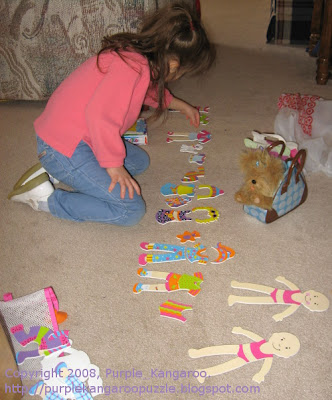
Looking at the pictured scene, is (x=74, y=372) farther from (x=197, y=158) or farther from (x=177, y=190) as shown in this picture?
(x=197, y=158)

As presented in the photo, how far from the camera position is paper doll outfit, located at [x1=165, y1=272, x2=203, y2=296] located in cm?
97

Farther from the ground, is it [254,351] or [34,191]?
[34,191]

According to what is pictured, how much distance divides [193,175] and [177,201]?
0.15 meters

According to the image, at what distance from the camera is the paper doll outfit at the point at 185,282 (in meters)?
0.97

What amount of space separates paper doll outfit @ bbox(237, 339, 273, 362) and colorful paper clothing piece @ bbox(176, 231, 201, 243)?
13.7 inches

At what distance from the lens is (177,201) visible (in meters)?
1.26

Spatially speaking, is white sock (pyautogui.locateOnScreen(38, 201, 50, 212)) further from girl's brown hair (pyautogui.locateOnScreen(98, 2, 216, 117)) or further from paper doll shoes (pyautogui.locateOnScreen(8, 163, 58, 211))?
girl's brown hair (pyautogui.locateOnScreen(98, 2, 216, 117))

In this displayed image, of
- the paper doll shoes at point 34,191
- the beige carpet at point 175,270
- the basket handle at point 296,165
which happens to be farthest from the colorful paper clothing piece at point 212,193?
the paper doll shoes at point 34,191

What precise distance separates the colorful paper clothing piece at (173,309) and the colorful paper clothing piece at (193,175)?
0.52m

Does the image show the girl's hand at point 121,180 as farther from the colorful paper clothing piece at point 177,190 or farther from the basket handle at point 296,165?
the basket handle at point 296,165

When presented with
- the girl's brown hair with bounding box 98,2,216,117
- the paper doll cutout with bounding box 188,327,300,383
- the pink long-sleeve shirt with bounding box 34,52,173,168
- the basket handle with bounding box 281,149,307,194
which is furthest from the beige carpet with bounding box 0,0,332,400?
the girl's brown hair with bounding box 98,2,216,117

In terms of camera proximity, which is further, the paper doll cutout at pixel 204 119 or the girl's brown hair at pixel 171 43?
the paper doll cutout at pixel 204 119

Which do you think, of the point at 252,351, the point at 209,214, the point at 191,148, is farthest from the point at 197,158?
the point at 252,351

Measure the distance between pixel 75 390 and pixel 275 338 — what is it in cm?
42
